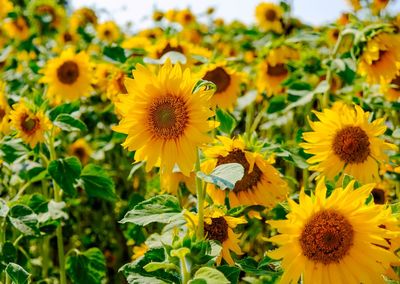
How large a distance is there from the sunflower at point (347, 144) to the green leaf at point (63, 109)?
77cm

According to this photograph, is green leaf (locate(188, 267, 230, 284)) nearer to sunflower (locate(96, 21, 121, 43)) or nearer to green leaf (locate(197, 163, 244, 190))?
green leaf (locate(197, 163, 244, 190))

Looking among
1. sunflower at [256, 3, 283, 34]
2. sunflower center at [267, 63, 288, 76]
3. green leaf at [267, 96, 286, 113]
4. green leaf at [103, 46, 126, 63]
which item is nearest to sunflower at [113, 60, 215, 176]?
green leaf at [103, 46, 126, 63]

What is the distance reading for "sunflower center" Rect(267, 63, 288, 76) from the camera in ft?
9.40

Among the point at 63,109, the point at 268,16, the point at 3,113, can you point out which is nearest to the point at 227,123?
the point at 63,109

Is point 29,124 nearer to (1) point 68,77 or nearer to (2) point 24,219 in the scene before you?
(2) point 24,219

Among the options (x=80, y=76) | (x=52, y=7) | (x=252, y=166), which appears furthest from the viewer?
(x=52, y=7)

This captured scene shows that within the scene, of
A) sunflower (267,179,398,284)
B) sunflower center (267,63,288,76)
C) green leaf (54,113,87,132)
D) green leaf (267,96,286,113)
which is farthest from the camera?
sunflower center (267,63,288,76)

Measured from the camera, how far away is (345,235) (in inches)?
47.2

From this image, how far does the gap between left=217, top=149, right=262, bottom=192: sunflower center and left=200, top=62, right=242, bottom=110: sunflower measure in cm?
74

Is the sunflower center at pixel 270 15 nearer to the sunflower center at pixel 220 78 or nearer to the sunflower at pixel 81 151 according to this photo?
the sunflower at pixel 81 151

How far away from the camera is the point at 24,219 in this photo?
1.63m

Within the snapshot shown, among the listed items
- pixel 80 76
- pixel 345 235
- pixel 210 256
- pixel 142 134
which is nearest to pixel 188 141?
pixel 142 134

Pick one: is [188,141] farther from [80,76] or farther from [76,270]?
[80,76]

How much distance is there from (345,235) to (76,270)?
107cm
